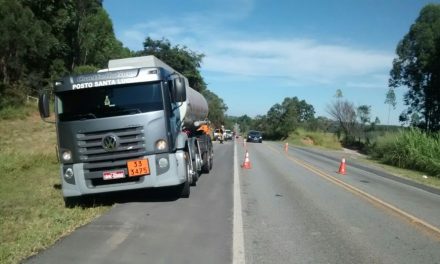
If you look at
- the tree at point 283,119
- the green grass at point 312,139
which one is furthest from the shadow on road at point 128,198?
the tree at point 283,119

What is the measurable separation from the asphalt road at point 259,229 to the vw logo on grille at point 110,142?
1271 millimetres

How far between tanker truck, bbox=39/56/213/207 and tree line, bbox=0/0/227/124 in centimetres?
3441

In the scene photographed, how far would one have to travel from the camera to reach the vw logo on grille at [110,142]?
10742 mm

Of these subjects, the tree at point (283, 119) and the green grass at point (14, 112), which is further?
the tree at point (283, 119)

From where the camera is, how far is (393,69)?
63594 mm

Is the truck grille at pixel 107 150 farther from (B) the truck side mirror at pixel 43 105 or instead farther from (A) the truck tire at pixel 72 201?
(B) the truck side mirror at pixel 43 105

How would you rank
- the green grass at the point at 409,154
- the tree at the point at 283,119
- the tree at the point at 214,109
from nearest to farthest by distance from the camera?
1. the green grass at the point at 409,154
2. the tree at the point at 214,109
3. the tree at the point at 283,119

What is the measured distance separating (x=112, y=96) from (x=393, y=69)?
190 ft

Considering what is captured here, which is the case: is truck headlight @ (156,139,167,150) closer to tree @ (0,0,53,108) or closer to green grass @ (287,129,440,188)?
green grass @ (287,129,440,188)

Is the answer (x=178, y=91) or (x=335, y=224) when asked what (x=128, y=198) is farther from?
(x=335, y=224)

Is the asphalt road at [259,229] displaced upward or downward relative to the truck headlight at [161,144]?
downward

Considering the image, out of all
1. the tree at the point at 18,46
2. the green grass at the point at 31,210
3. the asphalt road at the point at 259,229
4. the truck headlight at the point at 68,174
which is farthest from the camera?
the tree at the point at 18,46

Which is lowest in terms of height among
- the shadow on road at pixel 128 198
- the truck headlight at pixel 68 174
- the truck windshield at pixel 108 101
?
the shadow on road at pixel 128 198

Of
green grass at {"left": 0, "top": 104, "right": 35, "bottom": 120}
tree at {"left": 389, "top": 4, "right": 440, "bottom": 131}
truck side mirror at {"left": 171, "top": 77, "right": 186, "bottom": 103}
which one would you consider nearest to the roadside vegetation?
tree at {"left": 389, "top": 4, "right": 440, "bottom": 131}
